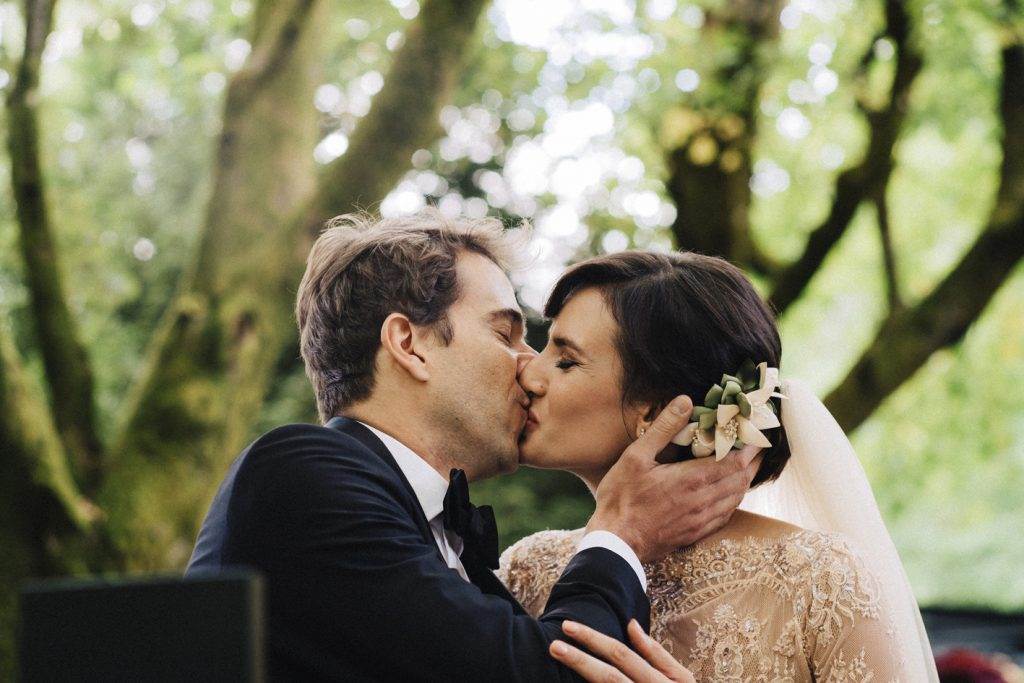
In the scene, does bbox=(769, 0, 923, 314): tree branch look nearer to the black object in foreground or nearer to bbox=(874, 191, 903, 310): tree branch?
bbox=(874, 191, 903, 310): tree branch

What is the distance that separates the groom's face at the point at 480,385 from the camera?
3039 mm

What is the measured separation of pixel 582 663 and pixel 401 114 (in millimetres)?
4162

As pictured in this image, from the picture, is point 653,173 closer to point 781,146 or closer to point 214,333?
point 781,146

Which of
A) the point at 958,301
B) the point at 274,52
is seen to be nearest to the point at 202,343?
the point at 274,52

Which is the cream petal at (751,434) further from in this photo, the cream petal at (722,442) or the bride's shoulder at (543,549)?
the bride's shoulder at (543,549)

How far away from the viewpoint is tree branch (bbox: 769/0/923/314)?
25.3 feet

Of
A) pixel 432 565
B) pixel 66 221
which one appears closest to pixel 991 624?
pixel 66 221

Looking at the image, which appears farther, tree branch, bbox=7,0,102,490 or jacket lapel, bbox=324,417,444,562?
tree branch, bbox=7,0,102,490

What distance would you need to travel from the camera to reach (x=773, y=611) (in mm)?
2670

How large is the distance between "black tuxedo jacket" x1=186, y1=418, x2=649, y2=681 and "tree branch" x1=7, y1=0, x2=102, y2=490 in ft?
12.6

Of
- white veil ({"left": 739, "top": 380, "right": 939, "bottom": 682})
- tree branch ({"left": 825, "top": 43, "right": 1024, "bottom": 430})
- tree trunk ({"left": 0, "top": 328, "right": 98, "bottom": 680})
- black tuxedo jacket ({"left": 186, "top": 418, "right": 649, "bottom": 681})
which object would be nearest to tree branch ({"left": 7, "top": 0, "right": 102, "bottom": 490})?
tree trunk ({"left": 0, "top": 328, "right": 98, "bottom": 680})

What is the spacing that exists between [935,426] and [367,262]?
9685mm

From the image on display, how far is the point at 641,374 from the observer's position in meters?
2.90

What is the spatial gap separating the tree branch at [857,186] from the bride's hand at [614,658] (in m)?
6.14
